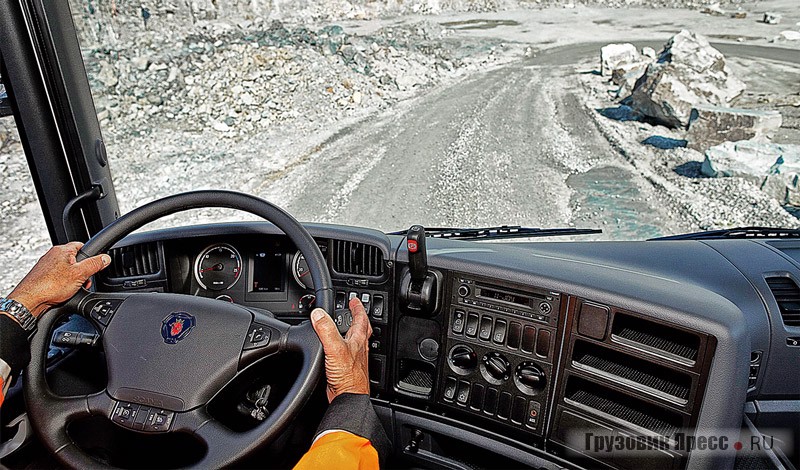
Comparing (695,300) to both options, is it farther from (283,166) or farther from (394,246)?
(283,166)

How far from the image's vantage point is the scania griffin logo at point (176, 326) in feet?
4.89

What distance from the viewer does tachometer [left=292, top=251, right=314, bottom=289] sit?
2121mm

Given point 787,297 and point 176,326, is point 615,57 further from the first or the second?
point 176,326

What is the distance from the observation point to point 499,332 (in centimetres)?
191

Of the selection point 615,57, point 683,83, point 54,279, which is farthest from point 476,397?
point 615,57

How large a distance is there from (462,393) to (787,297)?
4.37ft

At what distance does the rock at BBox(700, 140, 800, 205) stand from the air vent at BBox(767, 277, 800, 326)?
1148 millimetres

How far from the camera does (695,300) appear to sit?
157cm

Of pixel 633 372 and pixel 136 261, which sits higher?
pixel 136 261

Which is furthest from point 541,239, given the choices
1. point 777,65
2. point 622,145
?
point 777,65

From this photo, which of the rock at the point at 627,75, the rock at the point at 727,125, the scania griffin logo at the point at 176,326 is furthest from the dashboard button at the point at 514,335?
the rock at the point at 627,75

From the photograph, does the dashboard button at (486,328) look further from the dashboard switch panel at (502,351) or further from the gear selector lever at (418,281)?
the gear selector lever at (418,281)

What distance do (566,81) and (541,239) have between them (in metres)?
3.21

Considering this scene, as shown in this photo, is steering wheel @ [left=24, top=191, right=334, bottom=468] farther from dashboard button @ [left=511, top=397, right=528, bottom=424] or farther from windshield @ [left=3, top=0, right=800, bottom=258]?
windshield @ [left=3, top=0, right=800, bottom=258]
